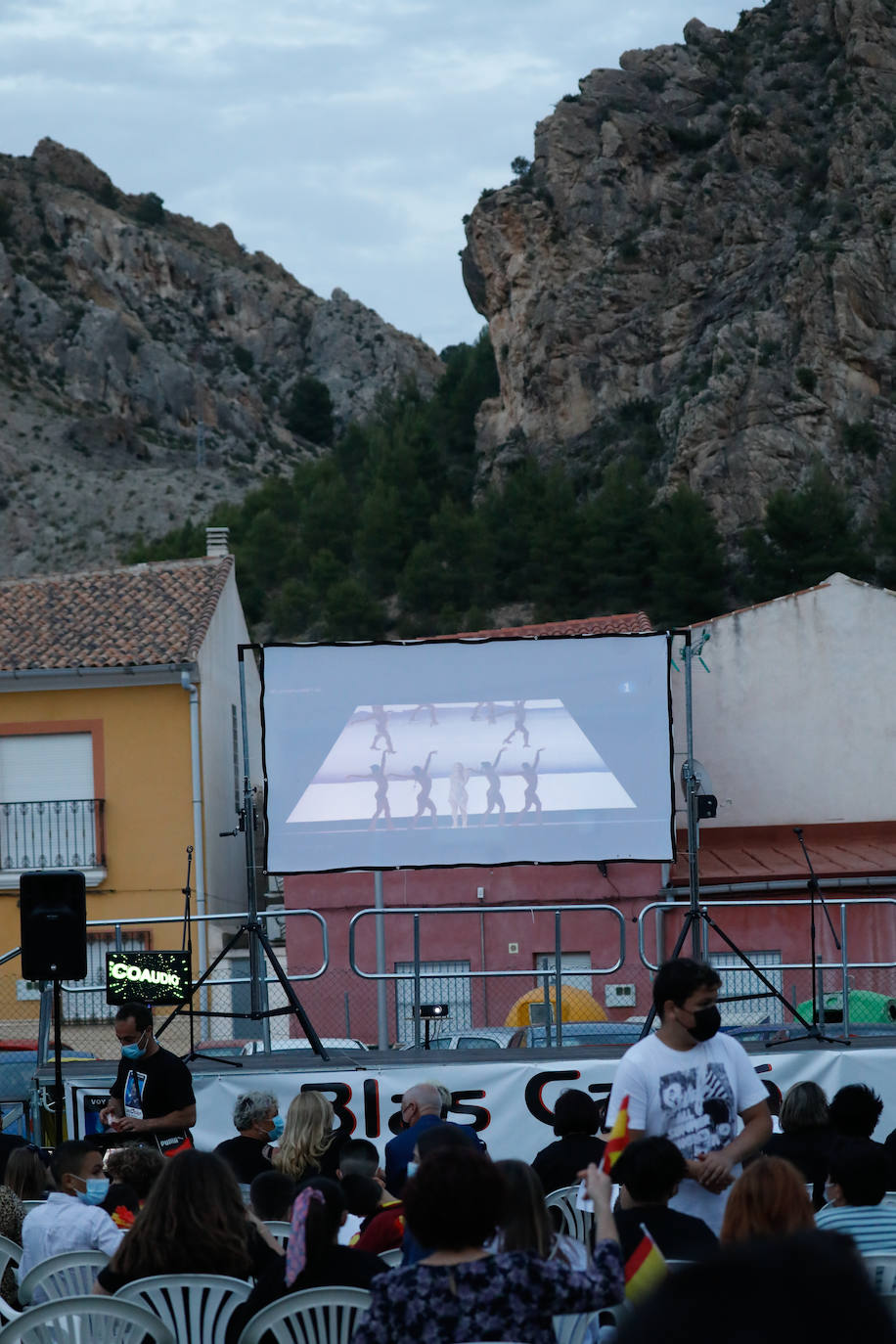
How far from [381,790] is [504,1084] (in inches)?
126

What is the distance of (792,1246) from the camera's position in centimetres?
131

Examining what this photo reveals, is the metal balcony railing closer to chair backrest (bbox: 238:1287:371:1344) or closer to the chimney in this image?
the chimney

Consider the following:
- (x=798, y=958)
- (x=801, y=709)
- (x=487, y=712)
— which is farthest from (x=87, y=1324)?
(x=801, y=709)

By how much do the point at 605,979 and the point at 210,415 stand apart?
72.9 metres

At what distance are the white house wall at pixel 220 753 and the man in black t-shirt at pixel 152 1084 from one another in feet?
47.5

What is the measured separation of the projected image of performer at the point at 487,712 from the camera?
12.1 metres

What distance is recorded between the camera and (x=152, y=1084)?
7613 millimetres

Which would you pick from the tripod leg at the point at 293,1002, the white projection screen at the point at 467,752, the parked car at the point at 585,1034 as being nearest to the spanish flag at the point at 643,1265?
the tripod leg at the point at 293,1002

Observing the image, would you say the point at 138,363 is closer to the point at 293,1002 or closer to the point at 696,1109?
the point at 293,1002

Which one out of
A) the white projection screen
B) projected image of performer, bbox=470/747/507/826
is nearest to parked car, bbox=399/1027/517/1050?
the white projection screen

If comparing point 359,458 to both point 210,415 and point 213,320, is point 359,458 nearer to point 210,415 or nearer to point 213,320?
point 210,415

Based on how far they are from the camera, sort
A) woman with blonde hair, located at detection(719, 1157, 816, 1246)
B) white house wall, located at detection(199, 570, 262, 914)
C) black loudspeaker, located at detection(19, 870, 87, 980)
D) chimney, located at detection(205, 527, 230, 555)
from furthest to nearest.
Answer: chimney, located at detection(205, 527, 230, 555)
white house wall, located at detection(199, 570, 262, 914)
black loudspeaker, located at detection(19, 870, 87, 980)
woman with blonde hair, located at detection(719, 1157, 816, 1246)

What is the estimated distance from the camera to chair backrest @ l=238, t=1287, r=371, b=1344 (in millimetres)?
3795

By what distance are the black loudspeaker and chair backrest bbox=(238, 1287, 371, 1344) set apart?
202 inches
